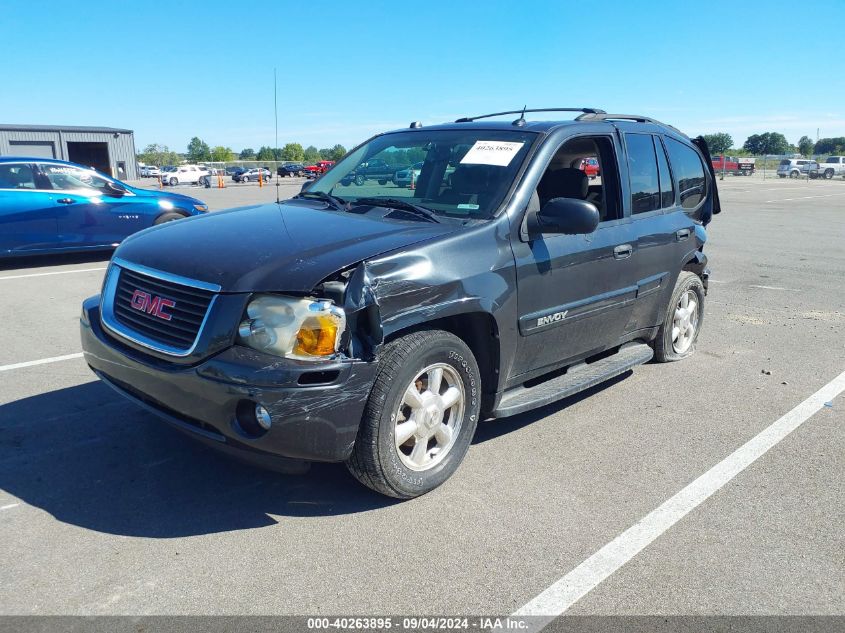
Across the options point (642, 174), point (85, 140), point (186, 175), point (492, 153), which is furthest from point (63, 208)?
point (186, 175)

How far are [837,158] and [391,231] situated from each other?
70.6 meters

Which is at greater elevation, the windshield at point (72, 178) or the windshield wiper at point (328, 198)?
the windshield wiper at point (328, 198)

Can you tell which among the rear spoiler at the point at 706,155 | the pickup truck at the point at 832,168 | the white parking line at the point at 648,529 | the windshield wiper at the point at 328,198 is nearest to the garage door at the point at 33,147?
the windshield wiper at the point at 328,198

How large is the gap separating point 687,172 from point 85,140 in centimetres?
5044

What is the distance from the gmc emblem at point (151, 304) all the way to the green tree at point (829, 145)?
12888 cm

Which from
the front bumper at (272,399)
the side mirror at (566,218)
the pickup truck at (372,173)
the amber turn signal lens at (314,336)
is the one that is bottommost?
the front bumper at (272,399)

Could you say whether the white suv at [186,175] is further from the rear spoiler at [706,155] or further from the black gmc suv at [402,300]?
the black gmc suv at [402,300]

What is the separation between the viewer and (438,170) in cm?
458

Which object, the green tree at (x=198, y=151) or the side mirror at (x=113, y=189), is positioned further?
the green tree at (x=198, y=151)

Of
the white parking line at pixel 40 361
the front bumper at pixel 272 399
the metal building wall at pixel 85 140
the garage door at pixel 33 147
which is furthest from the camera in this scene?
the garage door at pixel 33 147

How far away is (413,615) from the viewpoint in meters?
2.71

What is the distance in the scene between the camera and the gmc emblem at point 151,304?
133 inches

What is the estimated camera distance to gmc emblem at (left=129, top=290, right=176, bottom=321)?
3.38 meters

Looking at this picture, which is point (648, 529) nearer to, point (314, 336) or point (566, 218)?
point (566, 218)
